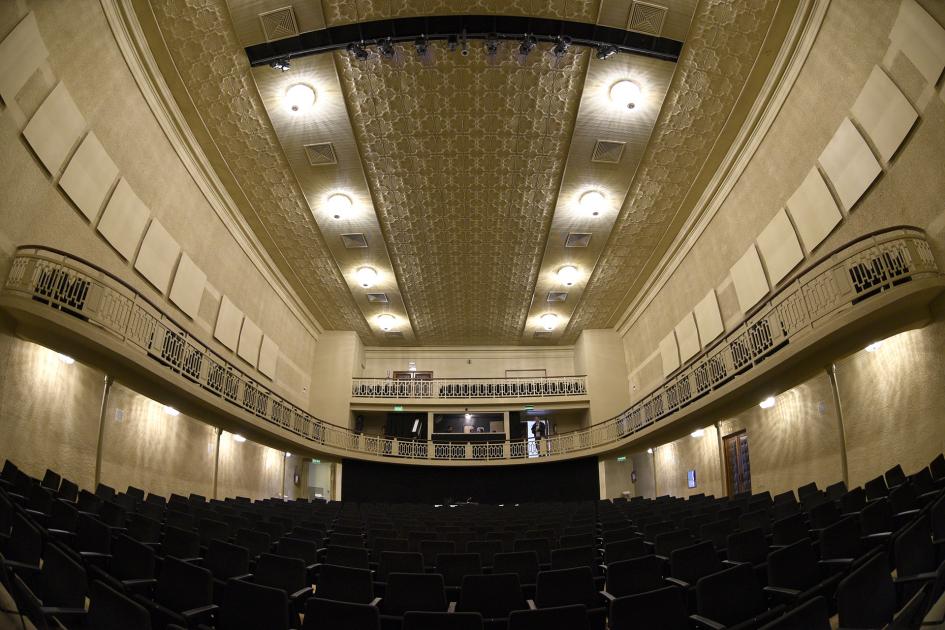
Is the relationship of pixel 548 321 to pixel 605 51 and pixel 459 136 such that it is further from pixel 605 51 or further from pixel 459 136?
pixel 605 51

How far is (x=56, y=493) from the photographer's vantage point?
6539 mm

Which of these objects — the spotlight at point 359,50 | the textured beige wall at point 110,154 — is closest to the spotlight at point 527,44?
the spotlight at point 359,50

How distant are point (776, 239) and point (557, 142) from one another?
17.0 feet

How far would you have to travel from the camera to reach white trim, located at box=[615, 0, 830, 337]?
9.30m

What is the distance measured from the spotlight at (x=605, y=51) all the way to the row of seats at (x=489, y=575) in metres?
8.15

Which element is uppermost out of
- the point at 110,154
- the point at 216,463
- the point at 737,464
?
the point at 110,154

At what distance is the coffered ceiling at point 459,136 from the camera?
9781mm

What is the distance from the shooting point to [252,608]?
9.98 ft

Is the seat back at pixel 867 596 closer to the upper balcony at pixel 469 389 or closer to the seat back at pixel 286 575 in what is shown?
the seat back at pixel 286 575

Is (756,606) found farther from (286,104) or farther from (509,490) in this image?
(509,490)

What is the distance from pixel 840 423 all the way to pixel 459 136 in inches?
371

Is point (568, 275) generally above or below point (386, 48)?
below

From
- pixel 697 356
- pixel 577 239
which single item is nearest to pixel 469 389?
pixel 577 239

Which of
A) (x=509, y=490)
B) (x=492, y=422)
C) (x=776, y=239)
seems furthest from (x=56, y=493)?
(x=492, y=422)
